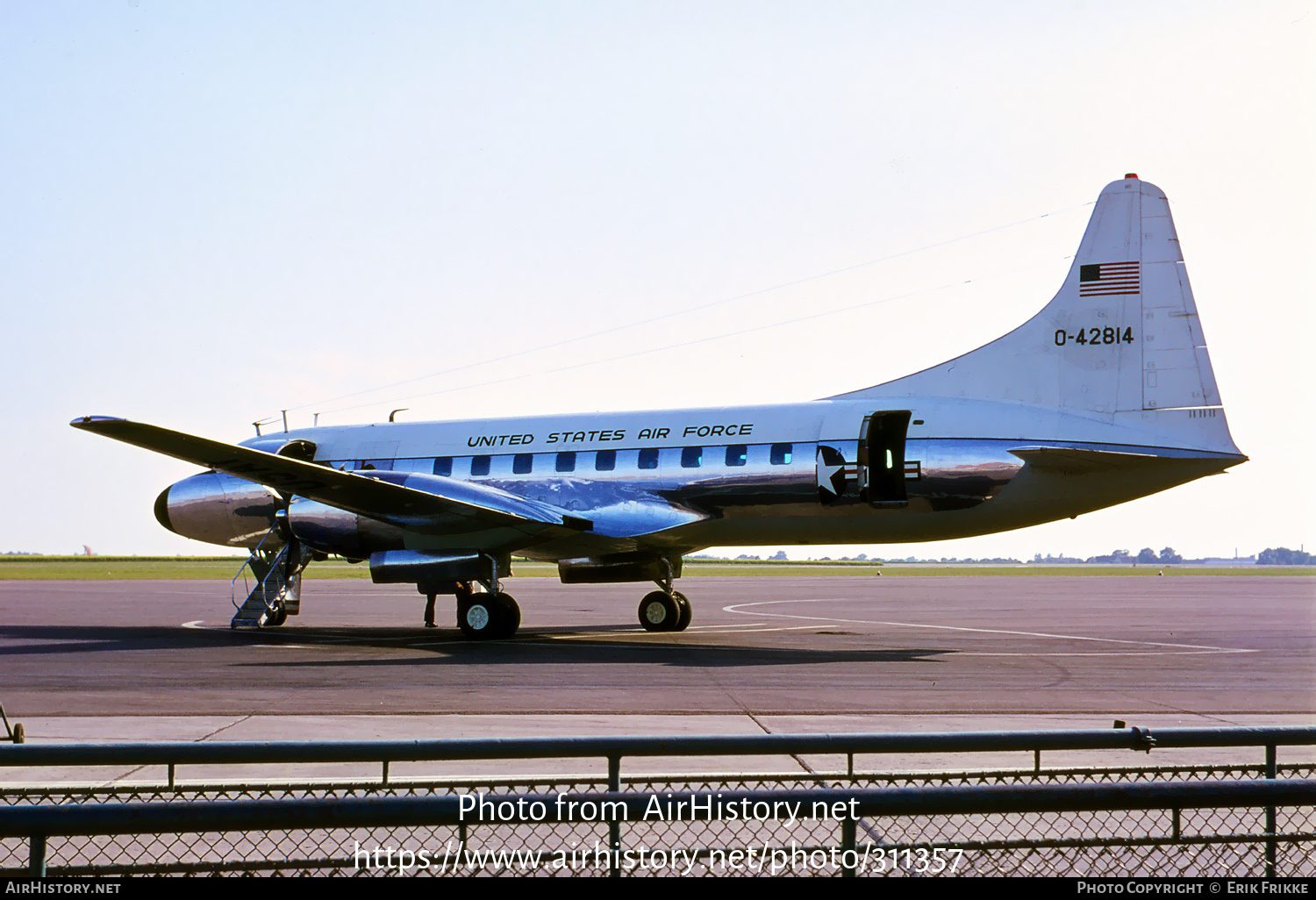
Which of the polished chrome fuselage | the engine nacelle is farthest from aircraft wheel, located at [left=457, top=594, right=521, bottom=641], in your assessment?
the engine nacelle

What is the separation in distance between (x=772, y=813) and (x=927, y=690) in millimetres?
9979

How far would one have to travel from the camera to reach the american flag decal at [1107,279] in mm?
19625

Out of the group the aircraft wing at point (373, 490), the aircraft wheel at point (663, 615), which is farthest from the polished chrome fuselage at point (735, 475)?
the aircraft wheel at point (663, 615)

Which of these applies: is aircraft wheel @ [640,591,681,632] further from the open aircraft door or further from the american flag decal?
the american flag decal

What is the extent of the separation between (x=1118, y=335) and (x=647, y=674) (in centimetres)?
1051

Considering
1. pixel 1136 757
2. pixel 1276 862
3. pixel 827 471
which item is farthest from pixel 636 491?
pixel 1276 862

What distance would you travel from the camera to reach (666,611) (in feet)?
80.0

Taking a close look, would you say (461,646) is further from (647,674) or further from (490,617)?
(647,674)

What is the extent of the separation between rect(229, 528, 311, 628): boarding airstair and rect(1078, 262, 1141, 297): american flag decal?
56.1ft

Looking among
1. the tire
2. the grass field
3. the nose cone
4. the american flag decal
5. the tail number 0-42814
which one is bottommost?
the grass field

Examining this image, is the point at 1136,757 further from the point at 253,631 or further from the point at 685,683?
the point at 253,631

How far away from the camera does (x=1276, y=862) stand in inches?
254

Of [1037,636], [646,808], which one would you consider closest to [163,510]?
[1037,636]

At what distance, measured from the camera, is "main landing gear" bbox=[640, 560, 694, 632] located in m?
24.4
